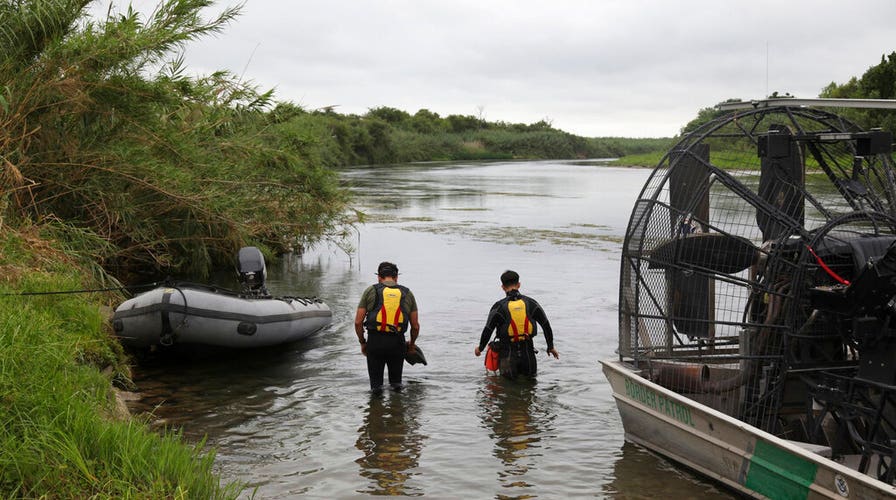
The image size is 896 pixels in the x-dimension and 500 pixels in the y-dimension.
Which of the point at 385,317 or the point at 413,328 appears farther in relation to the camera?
the point at 413,328

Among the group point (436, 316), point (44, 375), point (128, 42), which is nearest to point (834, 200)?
point (44, 375)

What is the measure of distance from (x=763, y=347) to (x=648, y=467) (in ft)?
5.03

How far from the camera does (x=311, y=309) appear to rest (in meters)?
12.4

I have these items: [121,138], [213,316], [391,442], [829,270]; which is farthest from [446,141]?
[829,270]

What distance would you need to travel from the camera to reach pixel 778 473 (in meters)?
6.04

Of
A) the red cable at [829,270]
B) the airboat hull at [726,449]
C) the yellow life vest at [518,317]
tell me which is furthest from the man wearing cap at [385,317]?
the red cable at [829,270]

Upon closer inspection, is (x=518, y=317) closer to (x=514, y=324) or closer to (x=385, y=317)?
(x=514, y=324)

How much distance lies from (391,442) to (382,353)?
1.16 meters

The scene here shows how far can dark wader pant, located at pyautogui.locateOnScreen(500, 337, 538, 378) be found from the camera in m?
10.1

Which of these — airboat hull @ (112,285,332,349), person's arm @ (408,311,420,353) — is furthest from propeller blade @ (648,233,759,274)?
airboat hull @ (112,285,332,349)

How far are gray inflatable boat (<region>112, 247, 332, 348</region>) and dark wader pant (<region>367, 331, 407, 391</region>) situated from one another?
2.10m

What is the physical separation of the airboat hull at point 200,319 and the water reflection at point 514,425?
8.94 ft

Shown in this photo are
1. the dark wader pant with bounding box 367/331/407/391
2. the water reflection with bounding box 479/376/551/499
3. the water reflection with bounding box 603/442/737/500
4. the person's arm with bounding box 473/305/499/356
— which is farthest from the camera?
the person's arm with bounding box 473/305/499/356

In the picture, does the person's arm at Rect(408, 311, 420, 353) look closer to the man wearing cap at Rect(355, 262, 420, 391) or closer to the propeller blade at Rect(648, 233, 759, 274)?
the man wearing cap at Rect(355, 262, 420, 391)
